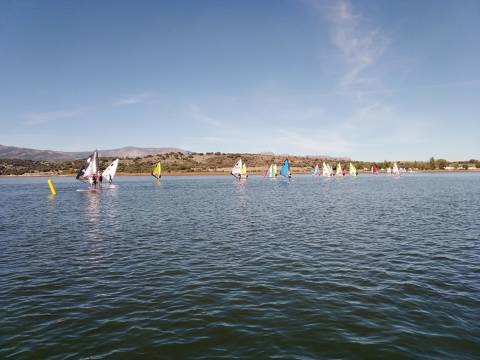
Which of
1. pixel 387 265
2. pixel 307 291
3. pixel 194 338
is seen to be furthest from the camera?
pixel 387 265

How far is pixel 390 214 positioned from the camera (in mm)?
40250

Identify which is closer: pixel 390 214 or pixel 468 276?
pixel 468 276

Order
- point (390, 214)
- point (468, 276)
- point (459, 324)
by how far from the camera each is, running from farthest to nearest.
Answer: point (390, 214)
point (468, 276)
point (459, 324)

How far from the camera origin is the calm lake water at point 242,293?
11.3 metres

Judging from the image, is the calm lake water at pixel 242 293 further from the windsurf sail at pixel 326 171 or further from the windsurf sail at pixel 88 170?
the windsurf sail at pixel 326 171

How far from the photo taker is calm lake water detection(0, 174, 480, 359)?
36.9 feet

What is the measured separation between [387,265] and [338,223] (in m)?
14.5

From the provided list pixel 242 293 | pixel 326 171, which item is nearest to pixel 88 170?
pixel 242 293

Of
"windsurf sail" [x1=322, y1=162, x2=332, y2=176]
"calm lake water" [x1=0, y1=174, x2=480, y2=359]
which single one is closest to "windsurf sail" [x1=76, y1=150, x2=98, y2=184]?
"calm lake water" [x1=0, y1=174, x2=480, y2=359]

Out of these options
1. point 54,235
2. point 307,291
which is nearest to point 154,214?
point 54,235

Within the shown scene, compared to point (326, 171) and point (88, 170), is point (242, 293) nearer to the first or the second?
point (88, 170)

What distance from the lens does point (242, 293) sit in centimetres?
1577

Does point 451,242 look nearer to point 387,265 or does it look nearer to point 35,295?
point 387,265

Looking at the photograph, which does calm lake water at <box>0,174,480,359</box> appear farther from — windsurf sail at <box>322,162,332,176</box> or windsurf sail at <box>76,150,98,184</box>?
windsurf sail at <box>322,162,332,176</box>
